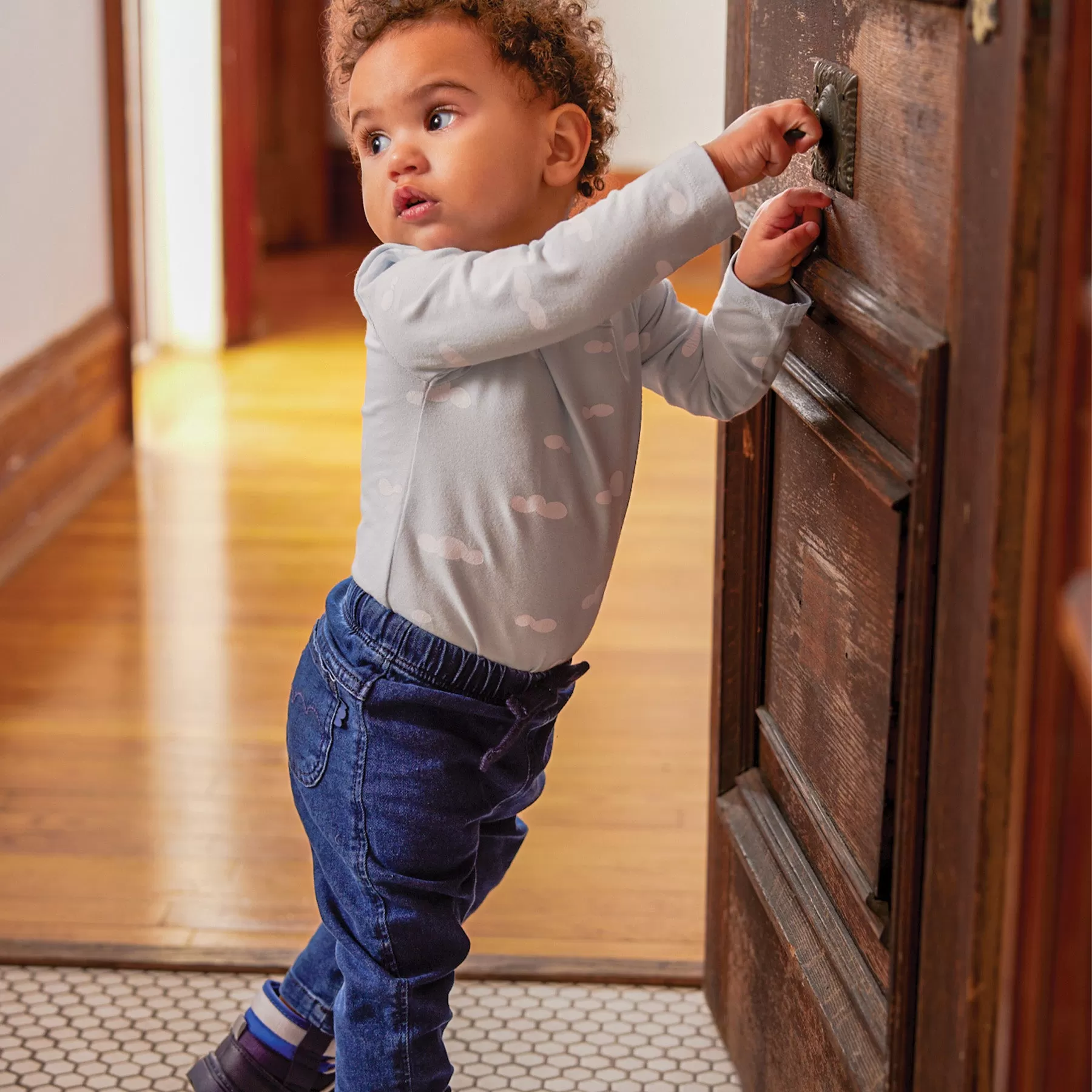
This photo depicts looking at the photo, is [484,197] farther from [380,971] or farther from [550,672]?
[380,971]

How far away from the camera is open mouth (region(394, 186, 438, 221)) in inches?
39.0

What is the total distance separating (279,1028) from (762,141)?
80 centimetres

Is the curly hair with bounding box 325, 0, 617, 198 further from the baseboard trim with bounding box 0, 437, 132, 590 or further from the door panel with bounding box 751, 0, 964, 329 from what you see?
the baseboard trim with bounding box 0, 437, 132, 590

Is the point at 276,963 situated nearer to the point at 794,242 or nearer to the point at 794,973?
the point at 794,973

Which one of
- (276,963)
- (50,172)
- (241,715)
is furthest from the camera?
(50,172)

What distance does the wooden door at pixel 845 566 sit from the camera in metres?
0.81

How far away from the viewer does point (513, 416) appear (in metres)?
1.00

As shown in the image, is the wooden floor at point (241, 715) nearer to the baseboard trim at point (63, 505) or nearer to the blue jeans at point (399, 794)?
the baseboard trim at point (63, 505)

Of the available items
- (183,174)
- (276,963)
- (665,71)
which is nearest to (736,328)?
(276,963)

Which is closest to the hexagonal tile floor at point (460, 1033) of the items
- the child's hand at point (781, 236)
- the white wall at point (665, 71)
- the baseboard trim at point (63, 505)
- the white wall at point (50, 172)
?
the child's hand at point (781, 236)

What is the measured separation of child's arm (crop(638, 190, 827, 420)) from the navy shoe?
62 centimetres

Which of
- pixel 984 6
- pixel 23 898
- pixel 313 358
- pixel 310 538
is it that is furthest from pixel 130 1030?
pixel 313 358

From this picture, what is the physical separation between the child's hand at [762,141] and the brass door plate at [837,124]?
13 mm

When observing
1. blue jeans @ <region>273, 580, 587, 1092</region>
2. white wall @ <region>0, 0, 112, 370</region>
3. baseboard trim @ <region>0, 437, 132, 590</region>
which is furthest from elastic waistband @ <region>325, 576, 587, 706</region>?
white wall @ <region>0, 0, 112, 370</region>
